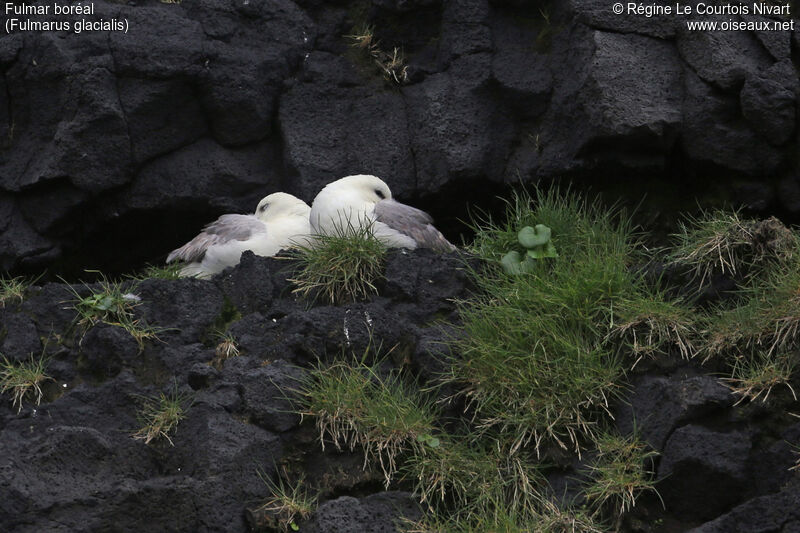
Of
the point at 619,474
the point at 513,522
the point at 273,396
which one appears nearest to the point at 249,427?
the point at 273,396

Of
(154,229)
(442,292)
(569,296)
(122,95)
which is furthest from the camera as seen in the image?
(154,229)

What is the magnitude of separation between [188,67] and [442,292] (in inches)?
96.6

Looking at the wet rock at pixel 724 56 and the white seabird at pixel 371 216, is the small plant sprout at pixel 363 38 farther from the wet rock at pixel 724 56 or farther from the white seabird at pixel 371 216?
the wet rock at pixel 724 56

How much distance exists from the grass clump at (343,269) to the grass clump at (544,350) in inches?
19.4

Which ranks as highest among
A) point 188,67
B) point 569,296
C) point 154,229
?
point 188,67

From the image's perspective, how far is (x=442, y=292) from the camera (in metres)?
5.30

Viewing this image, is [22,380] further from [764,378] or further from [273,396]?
[764,378]

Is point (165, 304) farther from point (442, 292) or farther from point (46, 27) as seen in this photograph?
point (46, 27)

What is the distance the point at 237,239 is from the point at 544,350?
208 cm

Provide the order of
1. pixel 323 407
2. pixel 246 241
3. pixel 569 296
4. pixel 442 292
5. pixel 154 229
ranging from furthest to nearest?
pixel 154 229, pixel 246 241, pixel 442 292, pixel 569 296, pixel 323 407

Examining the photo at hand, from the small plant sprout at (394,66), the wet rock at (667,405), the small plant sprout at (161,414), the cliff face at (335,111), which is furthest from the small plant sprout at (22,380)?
the small plant sprout at (394,66)

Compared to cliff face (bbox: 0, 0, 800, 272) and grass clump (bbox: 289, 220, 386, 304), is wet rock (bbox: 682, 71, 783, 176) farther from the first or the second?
grass clump (bbox: 289, 220, 386, 304)

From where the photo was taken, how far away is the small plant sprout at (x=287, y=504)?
4.10 metres

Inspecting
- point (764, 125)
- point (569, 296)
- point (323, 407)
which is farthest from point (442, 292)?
point (764, 125)
